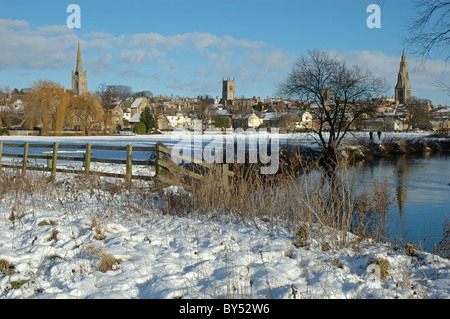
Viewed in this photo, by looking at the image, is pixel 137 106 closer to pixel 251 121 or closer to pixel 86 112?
pixel 251 121

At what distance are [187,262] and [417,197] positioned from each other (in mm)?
13880

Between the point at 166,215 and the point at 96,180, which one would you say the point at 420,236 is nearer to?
the point at 166,215

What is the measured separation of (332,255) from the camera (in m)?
6.08

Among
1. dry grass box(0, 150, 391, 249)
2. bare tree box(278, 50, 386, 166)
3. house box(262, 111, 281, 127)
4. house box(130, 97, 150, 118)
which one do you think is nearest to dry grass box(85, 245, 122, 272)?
dry grass box(0, 150, 391, 249)

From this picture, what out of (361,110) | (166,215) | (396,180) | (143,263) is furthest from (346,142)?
(143,263)

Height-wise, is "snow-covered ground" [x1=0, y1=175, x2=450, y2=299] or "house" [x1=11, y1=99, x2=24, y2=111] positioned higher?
"house" [x1=11, y1=99, x2=24, y2=111]

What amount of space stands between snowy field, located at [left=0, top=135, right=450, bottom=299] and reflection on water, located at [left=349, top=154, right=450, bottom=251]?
1.69 metres

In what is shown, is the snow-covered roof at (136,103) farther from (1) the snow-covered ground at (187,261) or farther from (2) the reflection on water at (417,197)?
(1) the snow-covered ground at (187,261)

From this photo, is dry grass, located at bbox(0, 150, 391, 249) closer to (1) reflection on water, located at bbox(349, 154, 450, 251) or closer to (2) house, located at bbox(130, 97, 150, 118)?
(1) reflection on water, located at bbox(349, 154, 450, 251)

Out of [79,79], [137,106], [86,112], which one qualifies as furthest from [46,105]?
[79,79]

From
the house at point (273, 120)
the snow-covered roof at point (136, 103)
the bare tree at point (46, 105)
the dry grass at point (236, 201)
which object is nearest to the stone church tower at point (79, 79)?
the snow-covered roof at point (136, 103)

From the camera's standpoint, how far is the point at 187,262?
5.66 metres

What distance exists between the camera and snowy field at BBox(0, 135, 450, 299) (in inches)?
187

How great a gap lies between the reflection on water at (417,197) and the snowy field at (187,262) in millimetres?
1689
